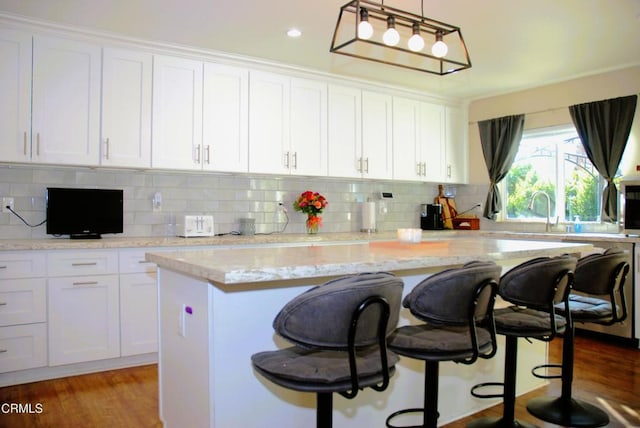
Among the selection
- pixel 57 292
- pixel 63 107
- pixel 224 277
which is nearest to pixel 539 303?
pixel 224 277

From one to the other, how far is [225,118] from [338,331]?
3094 millimetres

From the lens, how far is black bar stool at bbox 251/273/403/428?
1409 mm

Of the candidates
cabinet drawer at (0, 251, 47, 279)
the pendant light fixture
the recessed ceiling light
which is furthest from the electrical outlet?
the pendant light fixture

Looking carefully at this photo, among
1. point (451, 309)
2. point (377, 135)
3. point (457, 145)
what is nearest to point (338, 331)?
point (451, 309)

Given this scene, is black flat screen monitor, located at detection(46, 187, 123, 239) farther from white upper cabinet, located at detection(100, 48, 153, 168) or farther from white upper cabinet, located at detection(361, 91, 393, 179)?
white upper cabinet, located at detection(361, 91, 393, 179)

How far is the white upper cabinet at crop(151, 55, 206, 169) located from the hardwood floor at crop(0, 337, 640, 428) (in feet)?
5.38

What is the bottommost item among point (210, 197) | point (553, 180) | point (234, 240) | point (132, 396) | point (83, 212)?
point (132, 396)

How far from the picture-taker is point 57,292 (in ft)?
10.7

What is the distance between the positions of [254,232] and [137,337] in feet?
4.58

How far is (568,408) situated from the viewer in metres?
2.64

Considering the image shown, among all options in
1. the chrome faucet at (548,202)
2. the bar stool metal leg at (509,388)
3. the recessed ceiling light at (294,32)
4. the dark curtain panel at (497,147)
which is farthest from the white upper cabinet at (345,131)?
the bar stool metal leg at (509,388)

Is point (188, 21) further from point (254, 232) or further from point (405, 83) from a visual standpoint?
point (405, 83)

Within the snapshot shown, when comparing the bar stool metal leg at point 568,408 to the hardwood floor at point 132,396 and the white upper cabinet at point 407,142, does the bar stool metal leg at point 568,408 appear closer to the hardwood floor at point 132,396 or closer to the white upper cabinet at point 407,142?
the hardwood floor at point 132,396

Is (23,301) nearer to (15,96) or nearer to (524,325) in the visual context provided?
(15,96)
